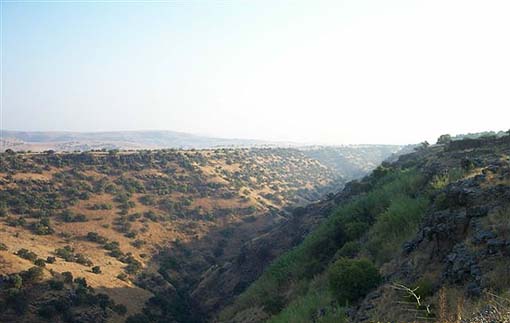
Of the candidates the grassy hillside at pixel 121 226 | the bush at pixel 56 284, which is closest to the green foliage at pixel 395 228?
the grassy hillside at pixel 121 226

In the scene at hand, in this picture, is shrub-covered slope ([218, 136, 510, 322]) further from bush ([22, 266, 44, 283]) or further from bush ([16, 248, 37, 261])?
bush ([16, 248, 37, 261])

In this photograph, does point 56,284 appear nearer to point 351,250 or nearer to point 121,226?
point 121,226

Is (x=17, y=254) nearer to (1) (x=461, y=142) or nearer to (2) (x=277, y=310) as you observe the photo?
(2) (x=277, y=310)

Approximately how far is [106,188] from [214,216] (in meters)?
18.9

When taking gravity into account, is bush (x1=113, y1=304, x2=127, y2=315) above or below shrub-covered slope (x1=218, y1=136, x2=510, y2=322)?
below

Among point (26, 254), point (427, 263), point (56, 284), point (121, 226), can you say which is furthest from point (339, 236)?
point (121, 226)

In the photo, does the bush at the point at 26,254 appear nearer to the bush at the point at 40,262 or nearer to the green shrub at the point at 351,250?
the bush at the point at 40,262

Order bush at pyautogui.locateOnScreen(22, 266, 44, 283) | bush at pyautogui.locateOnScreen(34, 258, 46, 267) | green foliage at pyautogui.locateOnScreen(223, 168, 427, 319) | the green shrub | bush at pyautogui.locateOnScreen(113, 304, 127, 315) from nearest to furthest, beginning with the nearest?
the green shrub
green foliage at pyautogui.locateOnScreen(223, 168, 427, 319)
bush at pyautogui.locateOnScreen(22, 266, 44, 283)
bush at pyautogui.locateOnScreen(113, 304, 127, 315)
bush at pyautogui.locateOnScreen(34, 258, 46, 267)

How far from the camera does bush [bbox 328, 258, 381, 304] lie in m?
13.0

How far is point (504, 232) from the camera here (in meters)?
10.4

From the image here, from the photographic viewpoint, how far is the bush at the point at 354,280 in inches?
512

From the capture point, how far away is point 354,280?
42.9 ft

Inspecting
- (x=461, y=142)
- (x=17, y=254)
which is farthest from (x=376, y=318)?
(x=17, y=254)

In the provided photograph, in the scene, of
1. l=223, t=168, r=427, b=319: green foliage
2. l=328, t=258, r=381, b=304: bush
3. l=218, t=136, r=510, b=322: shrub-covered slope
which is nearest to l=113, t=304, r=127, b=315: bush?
l=223, t=168, r=427, b=319: green foliage
